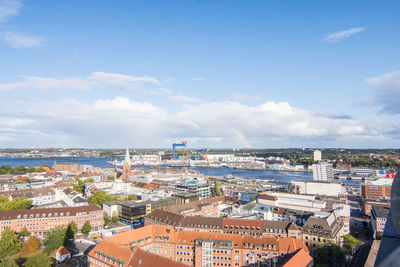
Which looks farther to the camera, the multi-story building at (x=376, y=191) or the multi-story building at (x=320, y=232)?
the multi-story building at (x=376, y=191)

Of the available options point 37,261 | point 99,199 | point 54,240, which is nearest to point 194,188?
point 99,199

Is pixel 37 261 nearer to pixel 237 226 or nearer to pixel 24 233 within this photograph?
pixel 24 233

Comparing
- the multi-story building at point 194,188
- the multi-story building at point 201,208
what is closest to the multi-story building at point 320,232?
the multi-story building at point 201,208

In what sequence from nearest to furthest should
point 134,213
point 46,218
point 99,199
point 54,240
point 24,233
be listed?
point 54,240 < point 24,233 < point 46,218 < point 134,213 < point 99,199

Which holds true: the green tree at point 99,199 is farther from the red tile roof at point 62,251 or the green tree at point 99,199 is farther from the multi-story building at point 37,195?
the red tile roof at point 62,251

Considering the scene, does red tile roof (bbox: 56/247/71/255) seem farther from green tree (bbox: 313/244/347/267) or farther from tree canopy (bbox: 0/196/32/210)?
green tree (bbox: 313/244/347/267)

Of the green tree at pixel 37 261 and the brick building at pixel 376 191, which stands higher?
the green tree at pixel 37 261
